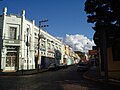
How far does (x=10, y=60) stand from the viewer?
4691 centimetres

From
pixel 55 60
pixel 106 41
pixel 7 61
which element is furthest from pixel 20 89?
A: pixel 55 60

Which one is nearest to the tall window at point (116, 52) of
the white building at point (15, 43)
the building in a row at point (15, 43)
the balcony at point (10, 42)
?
the building in a row at point (15, 43)

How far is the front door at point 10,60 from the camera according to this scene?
153ft

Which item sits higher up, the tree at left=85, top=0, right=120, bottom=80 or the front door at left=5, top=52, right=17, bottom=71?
the tree at left=85, top=0, right=120, bottom=80

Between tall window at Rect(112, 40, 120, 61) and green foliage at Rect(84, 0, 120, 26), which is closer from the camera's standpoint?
green foliage at Rect(84, 0, 120, 26)

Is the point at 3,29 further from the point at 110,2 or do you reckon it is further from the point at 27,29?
the point at 110,2

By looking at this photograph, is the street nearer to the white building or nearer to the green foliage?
the green foliage

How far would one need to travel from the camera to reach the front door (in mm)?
46719

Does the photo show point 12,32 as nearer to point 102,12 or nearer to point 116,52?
point 116,52

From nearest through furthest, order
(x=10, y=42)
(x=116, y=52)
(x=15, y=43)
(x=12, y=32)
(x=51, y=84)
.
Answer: (x=51, y=84)
(x=116, y=52)
(x=10, y=42)
(x=15, y=43)
(x=12, y=32)

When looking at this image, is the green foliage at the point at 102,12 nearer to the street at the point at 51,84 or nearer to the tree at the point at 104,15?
the tree at the point at 104,15

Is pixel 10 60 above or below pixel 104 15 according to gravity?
below

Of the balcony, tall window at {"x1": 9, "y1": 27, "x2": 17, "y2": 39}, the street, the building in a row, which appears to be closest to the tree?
the street

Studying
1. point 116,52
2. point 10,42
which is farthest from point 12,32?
point 116,52
